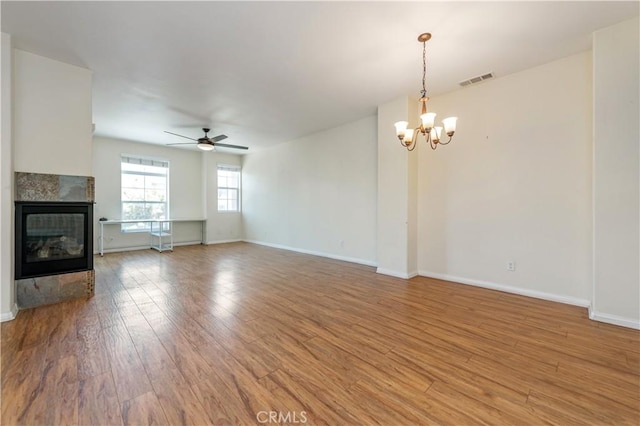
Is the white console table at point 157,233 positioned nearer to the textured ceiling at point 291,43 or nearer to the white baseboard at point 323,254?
the white baseboard at point 323,254

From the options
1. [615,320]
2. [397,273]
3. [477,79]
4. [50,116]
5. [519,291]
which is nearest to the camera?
[615,320]

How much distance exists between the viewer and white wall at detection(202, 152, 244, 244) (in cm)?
785

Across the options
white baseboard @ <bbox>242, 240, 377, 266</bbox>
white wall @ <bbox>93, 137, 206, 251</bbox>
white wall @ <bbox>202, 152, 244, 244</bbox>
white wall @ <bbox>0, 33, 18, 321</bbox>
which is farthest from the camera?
white wall @ <bbox>202, 152, 244, 244</bbox>

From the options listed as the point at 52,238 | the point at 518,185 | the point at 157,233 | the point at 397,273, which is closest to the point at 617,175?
the point at 518,185

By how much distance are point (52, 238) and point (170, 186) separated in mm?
4579

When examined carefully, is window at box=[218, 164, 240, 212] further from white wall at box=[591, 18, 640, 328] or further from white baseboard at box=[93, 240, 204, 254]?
white wall at box=[591, 18, 640, 328]

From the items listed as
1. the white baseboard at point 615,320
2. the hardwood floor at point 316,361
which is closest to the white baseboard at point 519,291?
the hardwood floor at point 316,361

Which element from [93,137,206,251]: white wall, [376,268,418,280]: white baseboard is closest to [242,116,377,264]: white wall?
[376,268,418,280]: white baseboard

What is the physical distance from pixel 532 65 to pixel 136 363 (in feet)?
16.9

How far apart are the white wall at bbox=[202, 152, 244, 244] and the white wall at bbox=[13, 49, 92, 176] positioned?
15.3 feet

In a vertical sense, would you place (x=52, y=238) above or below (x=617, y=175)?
below

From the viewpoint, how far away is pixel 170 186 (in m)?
7.38

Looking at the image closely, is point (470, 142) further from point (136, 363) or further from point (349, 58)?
point (136, 363)

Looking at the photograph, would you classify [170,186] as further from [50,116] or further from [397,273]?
[397,273]
